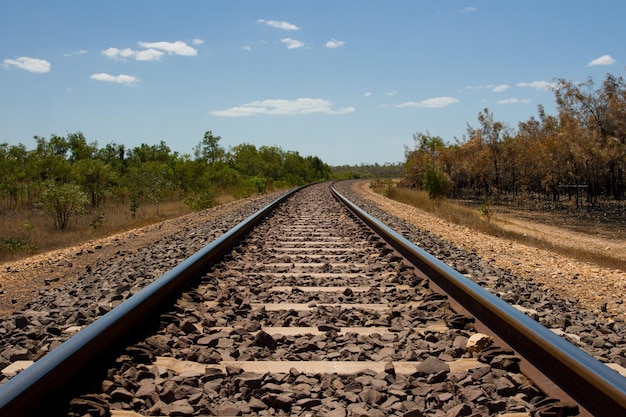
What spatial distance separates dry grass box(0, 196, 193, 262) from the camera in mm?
12188

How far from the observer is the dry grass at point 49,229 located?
40.0ft

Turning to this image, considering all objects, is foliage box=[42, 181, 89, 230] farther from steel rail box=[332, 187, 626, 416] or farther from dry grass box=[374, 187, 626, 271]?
steel rail box=[332, 187, 626, 416]

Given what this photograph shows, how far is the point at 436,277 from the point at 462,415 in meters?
2.70

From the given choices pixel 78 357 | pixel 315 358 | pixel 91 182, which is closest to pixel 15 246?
pixel 78 357

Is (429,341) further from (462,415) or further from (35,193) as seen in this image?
(35,193)

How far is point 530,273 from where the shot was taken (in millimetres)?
6855

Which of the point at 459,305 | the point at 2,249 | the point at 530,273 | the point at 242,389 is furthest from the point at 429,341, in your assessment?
the point at 2,249

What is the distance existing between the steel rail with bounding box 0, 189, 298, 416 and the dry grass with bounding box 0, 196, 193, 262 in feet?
28.1

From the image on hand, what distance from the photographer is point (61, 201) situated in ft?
56.3

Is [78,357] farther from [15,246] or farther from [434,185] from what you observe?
[434,185]

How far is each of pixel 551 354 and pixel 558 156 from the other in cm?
2948

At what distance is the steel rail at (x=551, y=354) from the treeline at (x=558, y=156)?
2405 cm

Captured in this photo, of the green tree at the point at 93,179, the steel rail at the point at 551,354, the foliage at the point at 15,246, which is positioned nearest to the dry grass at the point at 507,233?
the steel rail at the point at 551,354

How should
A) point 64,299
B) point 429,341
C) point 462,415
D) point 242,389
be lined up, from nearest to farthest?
point 462,415
point 242,389
point 429,341
point 64,299
